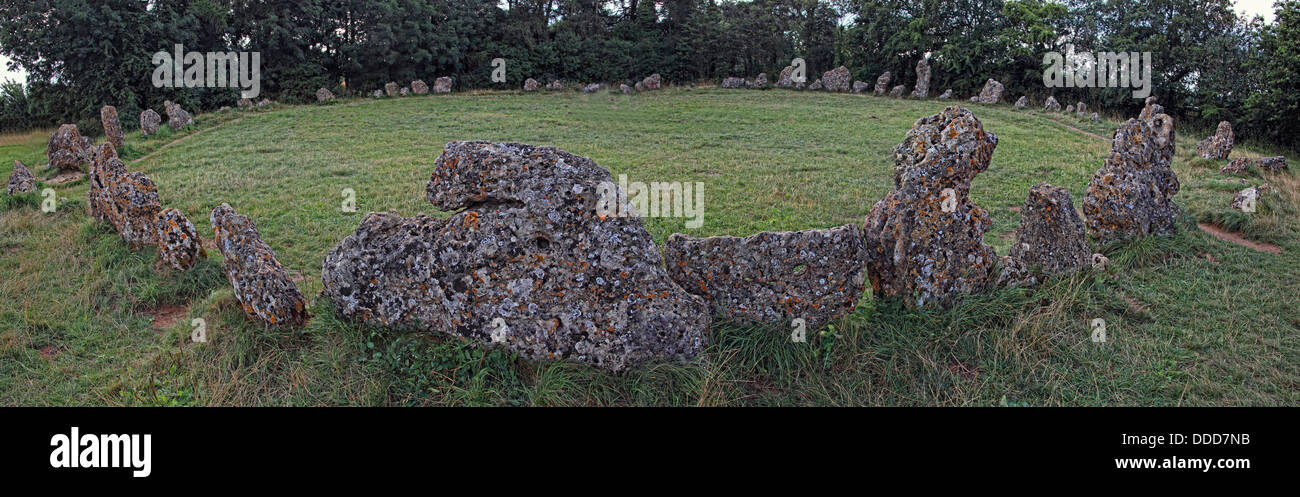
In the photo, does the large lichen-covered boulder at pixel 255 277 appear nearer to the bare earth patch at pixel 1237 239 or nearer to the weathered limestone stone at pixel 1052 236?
the weathered limestone stone at pixel 1052 236

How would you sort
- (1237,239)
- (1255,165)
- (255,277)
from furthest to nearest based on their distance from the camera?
(1255,165) < (1237,239) < (255,277)

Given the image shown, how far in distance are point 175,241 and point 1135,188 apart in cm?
1063

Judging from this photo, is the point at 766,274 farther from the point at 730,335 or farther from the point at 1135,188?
the point at 1135,188

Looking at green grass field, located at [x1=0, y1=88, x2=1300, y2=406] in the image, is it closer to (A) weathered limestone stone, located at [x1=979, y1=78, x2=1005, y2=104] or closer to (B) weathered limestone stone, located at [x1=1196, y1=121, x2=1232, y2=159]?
(B) weathered limestone stone, located at [x1=1196, y1=121, x2=1232, y2=159]

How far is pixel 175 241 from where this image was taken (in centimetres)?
743

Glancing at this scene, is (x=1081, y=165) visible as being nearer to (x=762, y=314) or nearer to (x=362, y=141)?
(x=762, y=314)

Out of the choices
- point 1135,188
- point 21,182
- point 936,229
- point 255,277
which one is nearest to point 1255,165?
point 1135,188

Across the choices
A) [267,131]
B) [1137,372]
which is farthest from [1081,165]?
[267,131]

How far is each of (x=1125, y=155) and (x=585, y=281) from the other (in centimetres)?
700

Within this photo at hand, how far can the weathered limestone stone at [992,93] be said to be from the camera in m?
26.1

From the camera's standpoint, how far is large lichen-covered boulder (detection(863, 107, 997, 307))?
19.4ft

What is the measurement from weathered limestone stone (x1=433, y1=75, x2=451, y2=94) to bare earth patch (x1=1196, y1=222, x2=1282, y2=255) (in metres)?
26.0

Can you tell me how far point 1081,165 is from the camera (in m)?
14.6

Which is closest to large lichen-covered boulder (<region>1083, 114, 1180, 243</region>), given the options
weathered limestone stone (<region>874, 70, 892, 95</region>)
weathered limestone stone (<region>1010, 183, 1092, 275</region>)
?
weathered limestone stone (<region>1010, 183, 1092, 275</region>)
